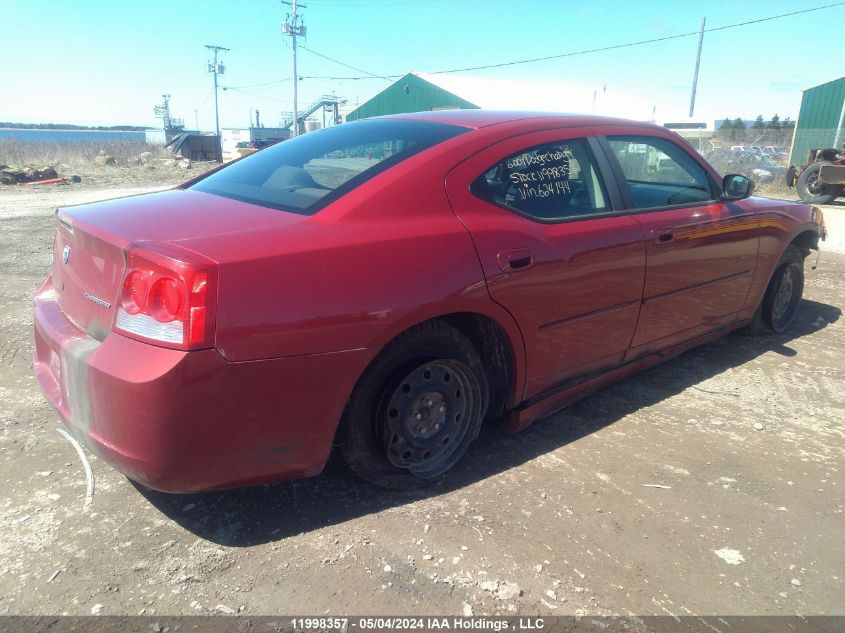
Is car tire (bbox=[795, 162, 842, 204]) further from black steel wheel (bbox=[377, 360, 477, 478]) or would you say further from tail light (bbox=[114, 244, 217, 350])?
tail light (bbox=[114, 244, 217, 350])

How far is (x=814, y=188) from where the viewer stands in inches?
600

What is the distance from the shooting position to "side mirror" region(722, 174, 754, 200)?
12.3 feet

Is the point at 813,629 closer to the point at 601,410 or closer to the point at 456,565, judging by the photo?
the point at 456,565

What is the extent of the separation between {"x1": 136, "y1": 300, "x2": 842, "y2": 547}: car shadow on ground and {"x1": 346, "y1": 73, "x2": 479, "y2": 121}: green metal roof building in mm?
33600

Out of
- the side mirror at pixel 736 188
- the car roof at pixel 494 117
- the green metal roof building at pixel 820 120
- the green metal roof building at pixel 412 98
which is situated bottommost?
the side mirror at pixel 736 188

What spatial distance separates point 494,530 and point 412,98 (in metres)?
39.3

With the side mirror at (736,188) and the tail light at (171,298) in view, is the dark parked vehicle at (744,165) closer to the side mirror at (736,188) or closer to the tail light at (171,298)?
the side mirror at (736,188)

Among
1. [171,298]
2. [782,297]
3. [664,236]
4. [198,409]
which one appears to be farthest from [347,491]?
[782,297]

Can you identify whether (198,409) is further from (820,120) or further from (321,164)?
(820,120)

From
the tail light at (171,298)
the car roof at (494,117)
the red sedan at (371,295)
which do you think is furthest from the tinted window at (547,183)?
the tail light at (171,298)

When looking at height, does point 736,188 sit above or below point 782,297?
above

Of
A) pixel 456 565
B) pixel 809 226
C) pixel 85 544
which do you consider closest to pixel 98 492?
pixel 85 544

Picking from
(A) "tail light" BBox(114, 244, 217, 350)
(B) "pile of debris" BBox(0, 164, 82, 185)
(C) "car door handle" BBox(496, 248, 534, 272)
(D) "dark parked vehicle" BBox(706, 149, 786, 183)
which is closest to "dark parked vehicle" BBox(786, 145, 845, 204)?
(D) "dark parked vehicle" BBox(706, 149, 786, 183)

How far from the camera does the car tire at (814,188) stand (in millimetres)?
14906
